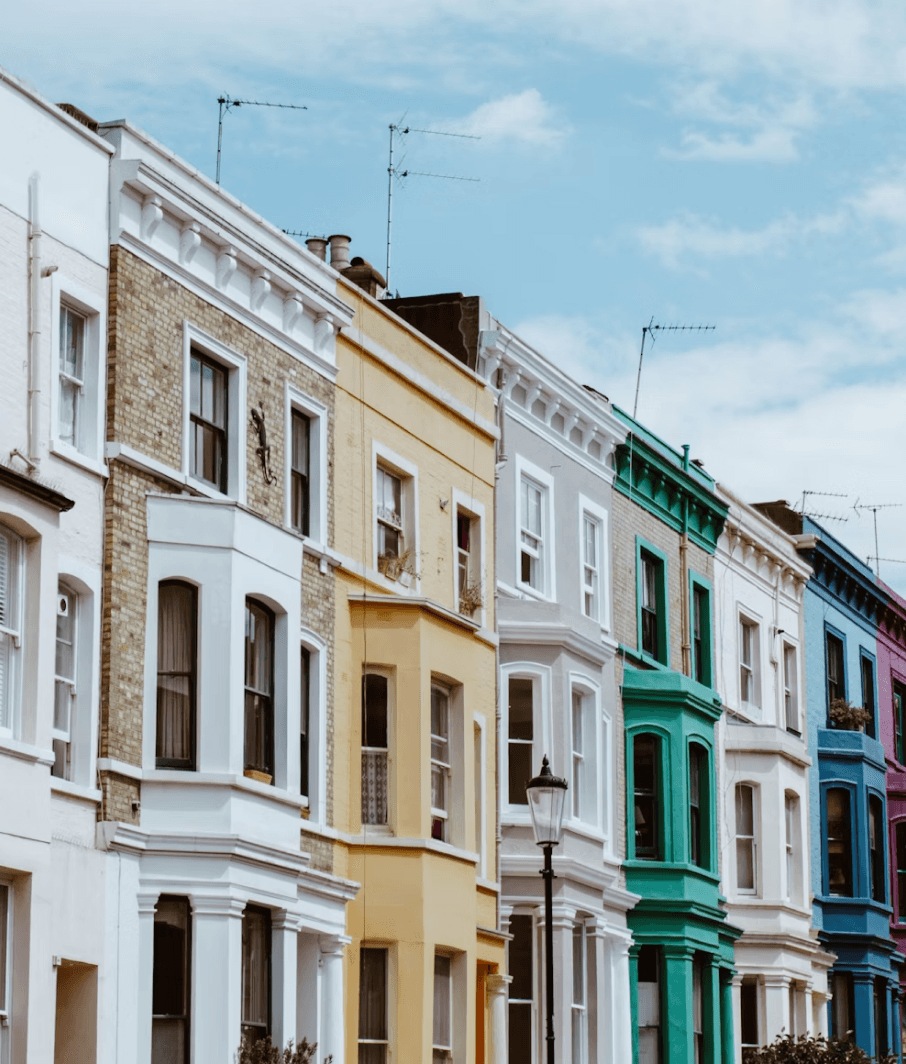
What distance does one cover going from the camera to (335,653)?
28.9 meters

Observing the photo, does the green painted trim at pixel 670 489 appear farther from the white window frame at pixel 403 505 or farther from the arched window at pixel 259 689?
the arched window at pixel 259 689

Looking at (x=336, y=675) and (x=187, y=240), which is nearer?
(x=187, y=240)

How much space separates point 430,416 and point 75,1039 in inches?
472

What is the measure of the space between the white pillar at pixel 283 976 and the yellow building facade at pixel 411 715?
2.18m

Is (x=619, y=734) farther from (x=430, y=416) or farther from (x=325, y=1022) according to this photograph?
(x=325, y=1022)

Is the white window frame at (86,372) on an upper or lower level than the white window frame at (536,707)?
upper

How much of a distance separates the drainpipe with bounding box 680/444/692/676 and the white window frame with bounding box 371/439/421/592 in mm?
10403

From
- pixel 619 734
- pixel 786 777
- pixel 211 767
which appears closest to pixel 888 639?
pixel 786 777

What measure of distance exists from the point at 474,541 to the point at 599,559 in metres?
4.47

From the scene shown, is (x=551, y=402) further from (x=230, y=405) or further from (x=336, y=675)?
(x=230, y=405)

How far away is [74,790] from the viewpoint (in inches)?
907

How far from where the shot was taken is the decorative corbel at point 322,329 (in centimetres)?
2930

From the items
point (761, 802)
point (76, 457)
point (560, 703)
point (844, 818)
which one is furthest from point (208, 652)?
point (844, 818)

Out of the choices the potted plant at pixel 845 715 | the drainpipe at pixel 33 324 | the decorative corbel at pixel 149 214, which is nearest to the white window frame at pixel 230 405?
the decorative corbel at pixel 149 214
